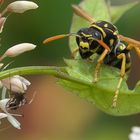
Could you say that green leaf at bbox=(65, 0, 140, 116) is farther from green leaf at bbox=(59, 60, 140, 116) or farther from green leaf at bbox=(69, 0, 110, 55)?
green leaf at bbox=(69, 0, 110, 55)

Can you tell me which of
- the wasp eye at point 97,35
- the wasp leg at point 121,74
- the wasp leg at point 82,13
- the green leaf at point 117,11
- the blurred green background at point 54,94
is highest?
Answer: the wasp leg at point 82,13

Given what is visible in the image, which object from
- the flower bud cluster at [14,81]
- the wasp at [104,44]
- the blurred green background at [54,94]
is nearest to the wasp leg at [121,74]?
the wasp at [104,44]

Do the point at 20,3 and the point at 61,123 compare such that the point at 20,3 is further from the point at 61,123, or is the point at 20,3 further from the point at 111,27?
the point at 61,123

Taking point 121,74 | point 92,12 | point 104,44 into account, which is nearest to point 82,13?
point 92,12

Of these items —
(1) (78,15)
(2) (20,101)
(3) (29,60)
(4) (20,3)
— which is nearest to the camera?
(4) (20,3)

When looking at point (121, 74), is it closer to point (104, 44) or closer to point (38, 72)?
point (104, 44)

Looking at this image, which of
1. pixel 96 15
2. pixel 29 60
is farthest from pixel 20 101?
pixel 29 60

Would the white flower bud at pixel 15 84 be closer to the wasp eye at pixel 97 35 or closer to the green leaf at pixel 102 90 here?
the green leaf at pixel 102 90
